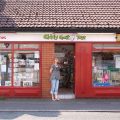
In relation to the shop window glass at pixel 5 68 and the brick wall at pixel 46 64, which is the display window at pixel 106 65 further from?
the shop window glass at pixel 5 68

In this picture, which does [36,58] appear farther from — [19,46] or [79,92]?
[79,92]

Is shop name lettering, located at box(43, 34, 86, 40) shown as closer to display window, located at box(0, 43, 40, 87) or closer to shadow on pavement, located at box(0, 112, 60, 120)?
display window, located at box(0, 43, 40, 87)

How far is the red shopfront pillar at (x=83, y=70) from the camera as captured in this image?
19938mm

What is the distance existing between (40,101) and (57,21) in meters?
3.64

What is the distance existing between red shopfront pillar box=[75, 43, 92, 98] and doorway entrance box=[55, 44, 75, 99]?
154cm

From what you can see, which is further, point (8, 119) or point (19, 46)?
point (19, 46)

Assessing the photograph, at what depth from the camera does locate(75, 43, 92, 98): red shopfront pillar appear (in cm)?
1994

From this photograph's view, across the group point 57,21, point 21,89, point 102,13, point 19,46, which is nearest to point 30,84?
point 21,89

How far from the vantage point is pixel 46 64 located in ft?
65.7

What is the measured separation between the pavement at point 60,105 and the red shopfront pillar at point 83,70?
2.32ft

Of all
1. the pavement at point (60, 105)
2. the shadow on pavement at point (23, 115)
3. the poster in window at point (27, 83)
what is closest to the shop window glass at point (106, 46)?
the pavement at point (60, 105)

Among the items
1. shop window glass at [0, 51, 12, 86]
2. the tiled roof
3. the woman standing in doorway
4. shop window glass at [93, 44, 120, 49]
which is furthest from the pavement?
the tiled roof

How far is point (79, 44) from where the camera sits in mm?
19922

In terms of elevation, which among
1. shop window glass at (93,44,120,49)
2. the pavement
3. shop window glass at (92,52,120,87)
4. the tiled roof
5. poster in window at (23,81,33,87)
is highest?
the tiled roof
